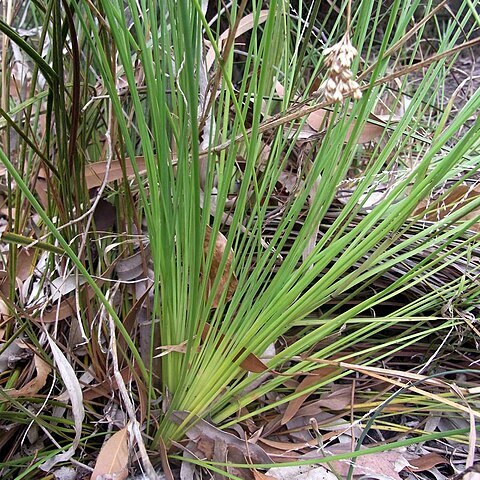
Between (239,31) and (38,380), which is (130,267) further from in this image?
(239,31)

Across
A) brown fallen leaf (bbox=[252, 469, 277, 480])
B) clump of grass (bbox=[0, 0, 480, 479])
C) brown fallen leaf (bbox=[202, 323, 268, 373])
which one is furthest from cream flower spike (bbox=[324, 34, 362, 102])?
brown fallen leaf (bbox=[252, 469, 277, 480])

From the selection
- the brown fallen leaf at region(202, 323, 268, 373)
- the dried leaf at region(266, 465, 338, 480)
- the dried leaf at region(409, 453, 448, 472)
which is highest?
the brown fallen leaf at region(202, 323, 268, 373)

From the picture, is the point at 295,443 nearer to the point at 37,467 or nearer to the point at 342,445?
the point at 342,445

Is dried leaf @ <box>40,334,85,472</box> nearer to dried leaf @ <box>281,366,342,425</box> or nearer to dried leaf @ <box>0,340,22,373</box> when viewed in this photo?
dried leaf @ <box>0,340,22,373</box>

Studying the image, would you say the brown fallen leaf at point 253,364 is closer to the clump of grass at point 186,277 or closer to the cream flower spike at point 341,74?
the clump of grass at point 186,277

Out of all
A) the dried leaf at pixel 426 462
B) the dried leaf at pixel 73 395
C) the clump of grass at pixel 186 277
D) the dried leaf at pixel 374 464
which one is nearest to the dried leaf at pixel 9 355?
the clump of grass at pixel 186 277

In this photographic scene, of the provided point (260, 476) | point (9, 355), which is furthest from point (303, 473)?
point (9, 355)
